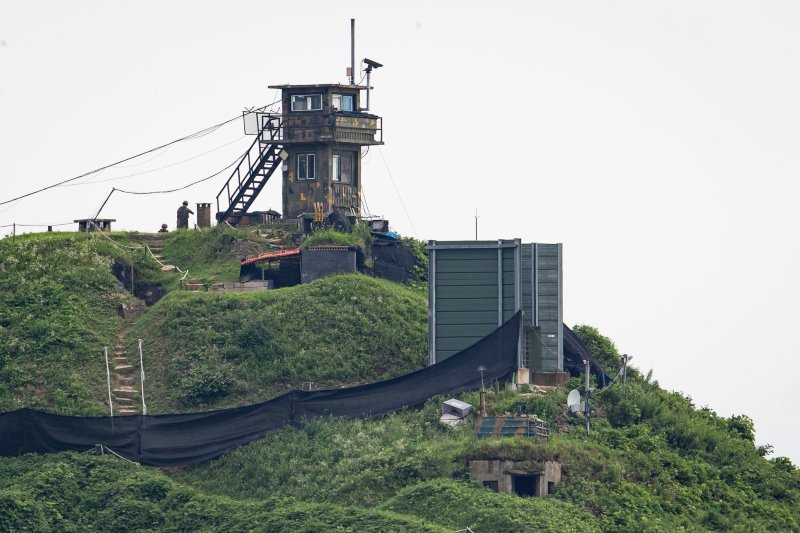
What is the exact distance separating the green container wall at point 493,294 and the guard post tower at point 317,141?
12.3 metres

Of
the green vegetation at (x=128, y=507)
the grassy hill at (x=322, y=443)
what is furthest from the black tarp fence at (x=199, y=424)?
the green vegetation at (x=128, y=507)

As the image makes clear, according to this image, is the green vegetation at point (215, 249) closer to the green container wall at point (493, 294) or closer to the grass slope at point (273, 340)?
the grass slope at point (273, 340)

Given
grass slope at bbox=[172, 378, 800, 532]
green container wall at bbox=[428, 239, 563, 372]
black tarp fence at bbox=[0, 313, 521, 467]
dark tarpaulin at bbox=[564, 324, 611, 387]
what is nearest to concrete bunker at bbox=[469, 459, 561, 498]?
grass slope at bbox=[172, 378, 800, 532]

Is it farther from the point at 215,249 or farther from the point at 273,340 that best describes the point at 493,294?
the point at 215,249

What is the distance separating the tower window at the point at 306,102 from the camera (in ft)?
221

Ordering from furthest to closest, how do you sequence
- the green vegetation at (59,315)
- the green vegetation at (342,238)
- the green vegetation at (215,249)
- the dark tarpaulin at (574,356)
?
the green vegetation at (215,249) → the green vegetation at (342,238) → the dark tarpaulin at (574,356) → the green vegetation at (59,315)

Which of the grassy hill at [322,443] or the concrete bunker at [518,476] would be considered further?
the concrete bunker at [518,476]

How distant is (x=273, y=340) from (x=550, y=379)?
8020 millimetres

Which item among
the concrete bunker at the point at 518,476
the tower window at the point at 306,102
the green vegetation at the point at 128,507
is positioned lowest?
the green vegetation at the point at 128,507

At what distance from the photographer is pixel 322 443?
167ft

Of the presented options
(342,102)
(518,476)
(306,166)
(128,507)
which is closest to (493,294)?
(518,476)

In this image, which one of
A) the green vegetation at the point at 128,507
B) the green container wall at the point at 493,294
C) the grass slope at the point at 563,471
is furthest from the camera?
the green container wall at the point at 493,294

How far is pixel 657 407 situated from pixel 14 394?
17.1 m

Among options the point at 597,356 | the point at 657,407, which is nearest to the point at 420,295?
the point at 597,356
